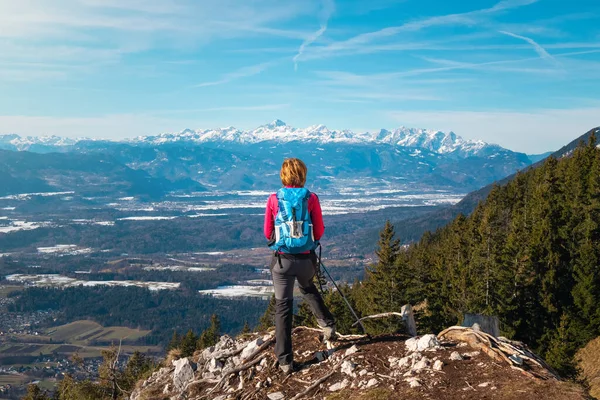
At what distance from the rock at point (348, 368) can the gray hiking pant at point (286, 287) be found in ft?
3.06

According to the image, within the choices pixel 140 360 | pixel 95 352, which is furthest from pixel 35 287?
pixel 140 360

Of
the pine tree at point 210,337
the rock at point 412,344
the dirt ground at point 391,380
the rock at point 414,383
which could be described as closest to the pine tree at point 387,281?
the pine tree at point 210,337

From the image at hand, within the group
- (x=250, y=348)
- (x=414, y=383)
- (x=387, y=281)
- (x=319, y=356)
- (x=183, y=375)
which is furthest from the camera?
(x=387, y=281)

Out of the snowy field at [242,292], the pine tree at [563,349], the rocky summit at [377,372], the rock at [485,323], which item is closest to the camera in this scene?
the rocky summit at [377,372]

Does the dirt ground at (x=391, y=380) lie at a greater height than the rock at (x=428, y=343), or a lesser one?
lesser

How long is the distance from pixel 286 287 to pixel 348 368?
5.36 feet

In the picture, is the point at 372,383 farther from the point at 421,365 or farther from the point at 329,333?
the point at 329,333

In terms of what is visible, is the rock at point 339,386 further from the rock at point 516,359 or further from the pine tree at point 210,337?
the pine tree at point 210,337

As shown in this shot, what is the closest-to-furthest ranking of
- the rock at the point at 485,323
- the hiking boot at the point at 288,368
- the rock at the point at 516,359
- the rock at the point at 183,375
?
the rock at the point at 516,359
the hiking boot at the point at 288,368
the rock at the point at 485,323
the rock at the point at 183,375

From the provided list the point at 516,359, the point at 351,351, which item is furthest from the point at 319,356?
the point at 516,359

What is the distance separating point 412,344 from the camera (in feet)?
26.5

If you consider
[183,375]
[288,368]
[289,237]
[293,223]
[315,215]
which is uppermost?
[315,215]

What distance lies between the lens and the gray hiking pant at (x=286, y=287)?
773 cm

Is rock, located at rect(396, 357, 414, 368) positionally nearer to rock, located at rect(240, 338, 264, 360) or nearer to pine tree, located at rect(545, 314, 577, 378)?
rock, located at rect(240, 338, 264, 360)
